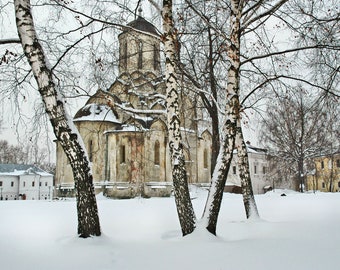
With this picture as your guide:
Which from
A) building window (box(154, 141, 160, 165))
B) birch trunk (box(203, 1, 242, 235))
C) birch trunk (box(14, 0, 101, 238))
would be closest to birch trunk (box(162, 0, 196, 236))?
birch trunk (box(203, 1, 242, 235))

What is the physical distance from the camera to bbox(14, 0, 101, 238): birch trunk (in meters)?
5.85

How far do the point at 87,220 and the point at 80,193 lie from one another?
0.48 m

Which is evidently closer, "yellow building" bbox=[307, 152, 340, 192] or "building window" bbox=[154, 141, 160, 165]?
"building window" bbox=[154, 141, 160, 165]

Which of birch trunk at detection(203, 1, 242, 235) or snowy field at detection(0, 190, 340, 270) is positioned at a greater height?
birch trunk at detection(203, 1, 242, 235)

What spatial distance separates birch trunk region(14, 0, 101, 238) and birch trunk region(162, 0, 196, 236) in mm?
1515

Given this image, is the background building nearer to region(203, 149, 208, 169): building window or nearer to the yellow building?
region(203, 149, 208, 169): building window

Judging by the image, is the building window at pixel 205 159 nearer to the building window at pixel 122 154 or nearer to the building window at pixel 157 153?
the building window at pixel 157 153

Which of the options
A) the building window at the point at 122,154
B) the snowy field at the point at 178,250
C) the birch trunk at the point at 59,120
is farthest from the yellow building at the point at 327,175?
the birch trunk at the point at 59,120

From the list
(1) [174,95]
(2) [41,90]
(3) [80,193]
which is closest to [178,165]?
(1) [174,95]

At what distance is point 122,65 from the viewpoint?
8859mm

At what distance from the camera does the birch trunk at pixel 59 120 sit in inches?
230

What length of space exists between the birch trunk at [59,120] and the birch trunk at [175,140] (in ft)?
4.97

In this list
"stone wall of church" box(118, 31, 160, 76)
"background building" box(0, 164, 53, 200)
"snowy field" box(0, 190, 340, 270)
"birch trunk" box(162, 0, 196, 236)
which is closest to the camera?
"snowy field" box(0, 190, 340, 270)

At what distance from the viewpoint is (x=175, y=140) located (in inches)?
258
